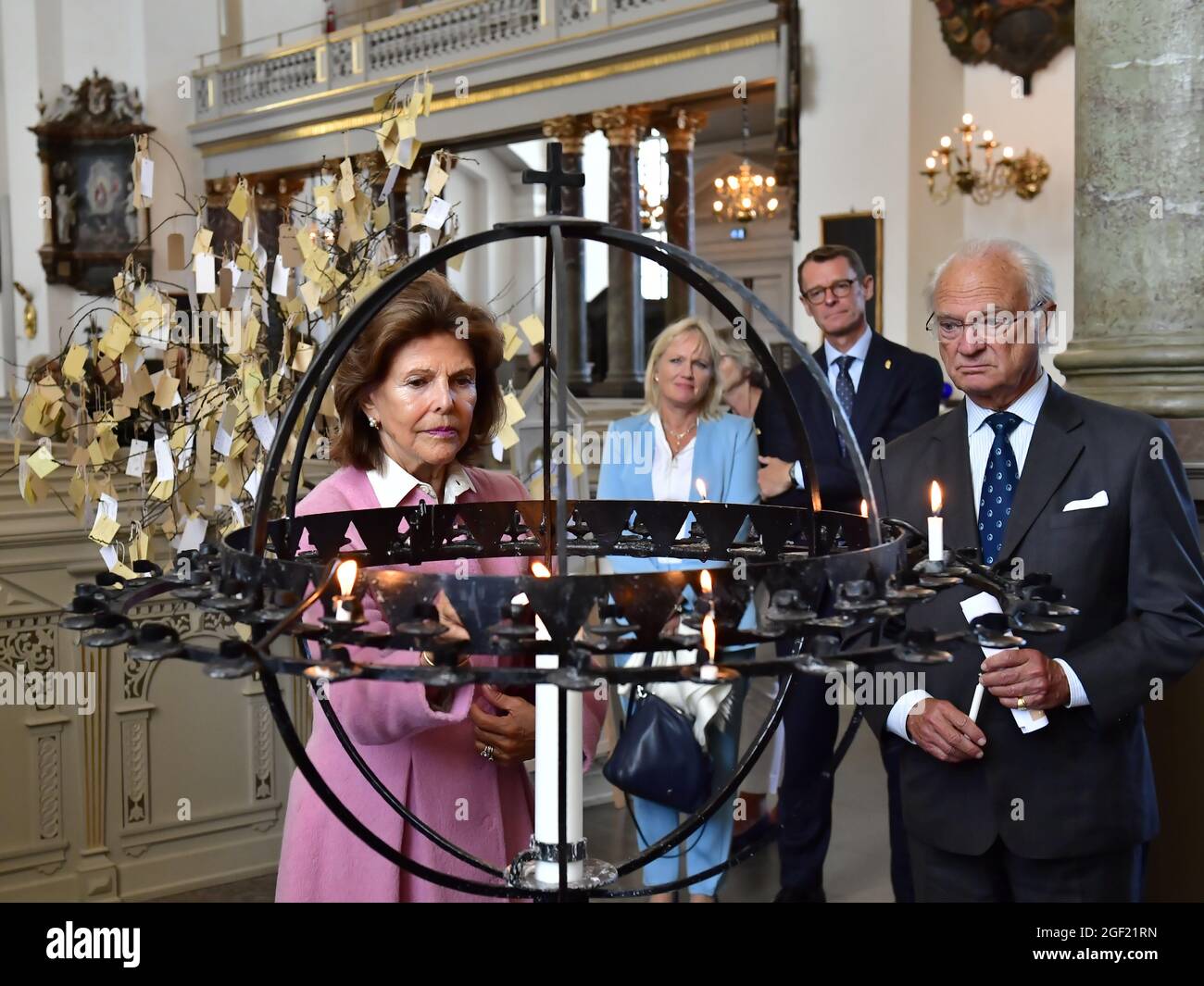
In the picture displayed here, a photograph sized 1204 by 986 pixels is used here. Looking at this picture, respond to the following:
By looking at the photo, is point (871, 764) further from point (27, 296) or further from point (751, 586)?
point (27, 296)

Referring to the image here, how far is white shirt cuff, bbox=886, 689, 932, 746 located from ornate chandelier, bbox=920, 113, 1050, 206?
8094 millimetres

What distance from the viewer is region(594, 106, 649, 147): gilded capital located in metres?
12.0

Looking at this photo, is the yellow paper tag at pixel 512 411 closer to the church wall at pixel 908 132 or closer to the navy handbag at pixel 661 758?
→ the navy handbag at pixel 661 758

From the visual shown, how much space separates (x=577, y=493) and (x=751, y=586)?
3.39 m

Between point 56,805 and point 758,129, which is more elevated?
point 758,129

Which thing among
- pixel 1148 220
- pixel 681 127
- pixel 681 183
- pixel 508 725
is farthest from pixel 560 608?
pixel 681 127

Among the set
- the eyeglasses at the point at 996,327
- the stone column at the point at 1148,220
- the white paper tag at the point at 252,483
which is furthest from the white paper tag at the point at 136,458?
the stone column at the point at 1148,220

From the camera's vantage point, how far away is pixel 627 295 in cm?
1273

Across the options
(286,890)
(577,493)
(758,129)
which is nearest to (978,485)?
(286,890)

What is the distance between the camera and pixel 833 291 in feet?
12.4

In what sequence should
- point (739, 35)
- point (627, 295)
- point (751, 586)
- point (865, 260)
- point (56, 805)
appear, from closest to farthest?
point (751, 586), point (56, 805), point (865, 260), point (739, 35), point (627, 295)

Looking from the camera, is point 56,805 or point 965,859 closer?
point 965,859

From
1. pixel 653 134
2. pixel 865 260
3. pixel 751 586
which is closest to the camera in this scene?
pixel 751 586

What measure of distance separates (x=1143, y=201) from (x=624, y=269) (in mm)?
9920
